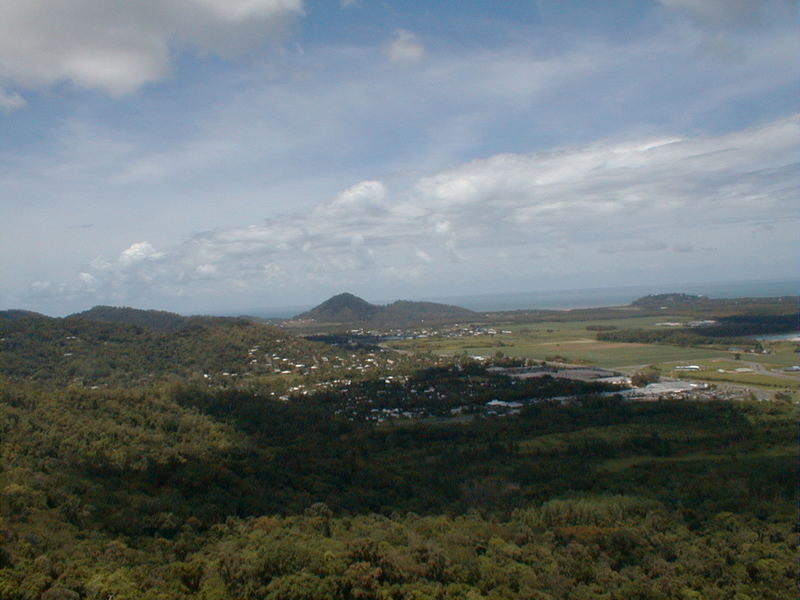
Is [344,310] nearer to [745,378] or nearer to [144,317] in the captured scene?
[144,317]

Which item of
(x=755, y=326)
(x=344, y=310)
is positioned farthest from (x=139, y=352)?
(x=344, y=310)

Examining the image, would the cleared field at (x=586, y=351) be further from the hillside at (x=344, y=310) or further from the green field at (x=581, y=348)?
the hillside at (x=344, y=310)

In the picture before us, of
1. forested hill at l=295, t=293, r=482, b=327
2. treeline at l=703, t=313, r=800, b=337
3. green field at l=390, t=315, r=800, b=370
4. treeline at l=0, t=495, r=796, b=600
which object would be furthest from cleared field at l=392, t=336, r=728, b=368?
forested hill at l=295, t=293, r=482, b=327

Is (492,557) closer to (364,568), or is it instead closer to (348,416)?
(364,568)

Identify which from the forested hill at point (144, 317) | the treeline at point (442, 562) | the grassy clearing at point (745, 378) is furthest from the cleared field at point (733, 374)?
the forested hill at point (144, 317)

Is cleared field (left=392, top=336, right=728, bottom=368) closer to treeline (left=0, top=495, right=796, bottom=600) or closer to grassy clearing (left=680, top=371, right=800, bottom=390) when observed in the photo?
grassy clearing (left=680, top=371, right=800, bottom=390)

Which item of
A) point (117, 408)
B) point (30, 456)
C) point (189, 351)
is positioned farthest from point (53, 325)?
point (30, 456)
